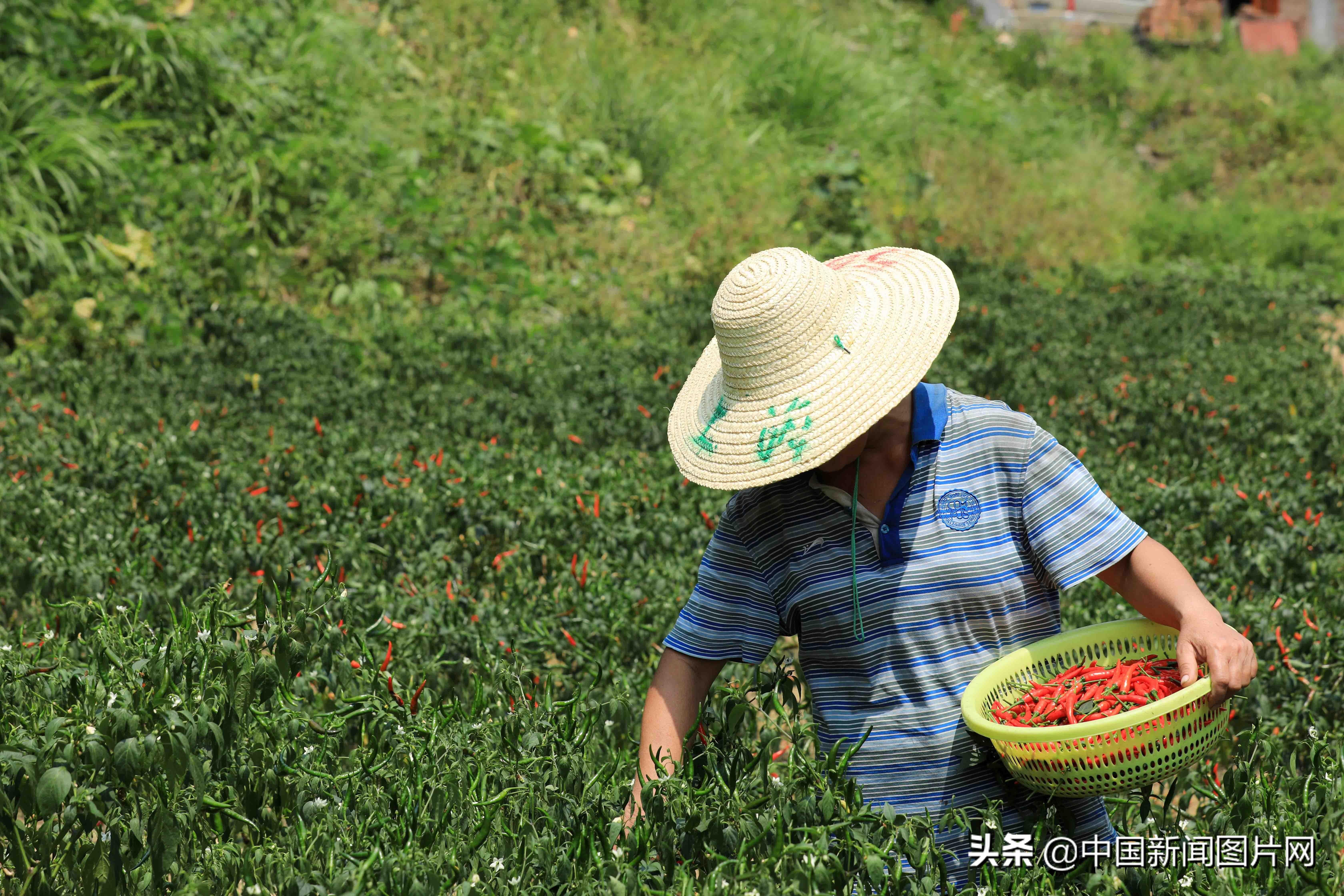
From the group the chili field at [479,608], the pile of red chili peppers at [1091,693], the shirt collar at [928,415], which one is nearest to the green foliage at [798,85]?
the chili field at [479,608]

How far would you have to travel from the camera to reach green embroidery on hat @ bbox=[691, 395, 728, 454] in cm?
230

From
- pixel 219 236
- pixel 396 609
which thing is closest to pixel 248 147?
pixel 219 236

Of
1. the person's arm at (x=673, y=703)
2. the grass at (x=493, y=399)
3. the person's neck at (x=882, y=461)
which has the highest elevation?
the person's neck at (x=882, y=461)

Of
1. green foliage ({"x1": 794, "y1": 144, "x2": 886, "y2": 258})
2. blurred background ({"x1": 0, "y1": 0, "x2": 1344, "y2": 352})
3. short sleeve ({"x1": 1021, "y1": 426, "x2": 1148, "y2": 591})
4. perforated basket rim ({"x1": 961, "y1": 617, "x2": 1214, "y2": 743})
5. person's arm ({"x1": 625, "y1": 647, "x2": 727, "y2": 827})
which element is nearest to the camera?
perforated basket rim ({"x1": 961, "y1": 617, "x2": 1214, "y2": 743})

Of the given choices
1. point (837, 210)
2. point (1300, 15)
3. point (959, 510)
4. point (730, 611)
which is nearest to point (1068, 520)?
point (959, 510)

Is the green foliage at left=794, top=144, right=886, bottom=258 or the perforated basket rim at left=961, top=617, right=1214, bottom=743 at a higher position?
the perforated basket rim at left=961, top=617, right=1214, bottom=743

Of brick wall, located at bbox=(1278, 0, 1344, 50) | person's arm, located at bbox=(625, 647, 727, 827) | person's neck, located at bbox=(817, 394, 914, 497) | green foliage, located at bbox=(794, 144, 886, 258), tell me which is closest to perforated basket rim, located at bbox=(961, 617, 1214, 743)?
person's neck, located at bbox=(817, 394, 914, 497)

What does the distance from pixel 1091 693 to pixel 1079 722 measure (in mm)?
68

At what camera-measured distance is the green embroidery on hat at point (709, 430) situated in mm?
2301

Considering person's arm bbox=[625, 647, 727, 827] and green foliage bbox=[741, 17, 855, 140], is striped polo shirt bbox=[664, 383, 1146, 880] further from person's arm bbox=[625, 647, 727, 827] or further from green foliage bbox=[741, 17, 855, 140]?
green foliage bbox=[741, 17, 855, 140]

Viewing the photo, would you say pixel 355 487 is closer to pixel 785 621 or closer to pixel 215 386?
pixel 215 386

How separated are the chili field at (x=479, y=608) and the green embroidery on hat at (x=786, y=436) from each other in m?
0.51

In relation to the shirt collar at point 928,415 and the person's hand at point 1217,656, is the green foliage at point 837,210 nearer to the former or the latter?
the shirt collar at point 928,415

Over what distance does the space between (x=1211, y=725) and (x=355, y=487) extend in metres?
3.30
